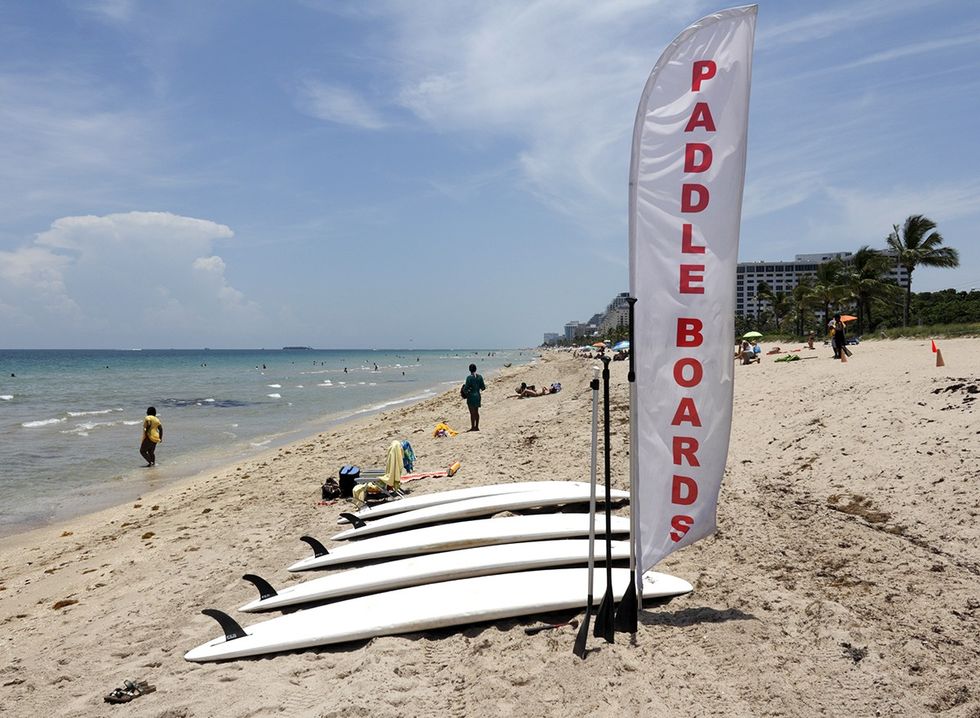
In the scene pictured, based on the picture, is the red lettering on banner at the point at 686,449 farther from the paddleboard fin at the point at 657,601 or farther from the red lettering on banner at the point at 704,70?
the red lettering on banner at the point at 704,70

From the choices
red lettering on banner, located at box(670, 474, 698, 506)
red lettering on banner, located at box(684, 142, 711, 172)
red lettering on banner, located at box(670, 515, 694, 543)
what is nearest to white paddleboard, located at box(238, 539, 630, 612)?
red lettering on banner, located at box(670, 515, 694, 543)

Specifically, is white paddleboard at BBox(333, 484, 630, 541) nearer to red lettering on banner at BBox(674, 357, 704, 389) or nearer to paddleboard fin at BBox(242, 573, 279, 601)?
paddleboard fin at BBox(242, 573, 279, 601)

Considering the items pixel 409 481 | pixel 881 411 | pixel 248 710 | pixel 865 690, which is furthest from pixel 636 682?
pixel 881 411

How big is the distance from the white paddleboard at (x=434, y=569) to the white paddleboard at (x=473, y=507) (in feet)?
5.11

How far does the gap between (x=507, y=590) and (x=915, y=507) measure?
15.3 feet

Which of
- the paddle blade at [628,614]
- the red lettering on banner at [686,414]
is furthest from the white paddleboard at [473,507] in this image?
the red lettering on banner at [686,414]

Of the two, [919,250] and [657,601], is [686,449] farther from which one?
[919,250]

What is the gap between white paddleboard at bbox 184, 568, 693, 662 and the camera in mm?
4301

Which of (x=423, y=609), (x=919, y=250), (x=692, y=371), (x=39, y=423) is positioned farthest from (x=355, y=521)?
(x=919, y=250)

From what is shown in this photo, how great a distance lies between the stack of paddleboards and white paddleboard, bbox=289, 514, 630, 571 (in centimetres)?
1

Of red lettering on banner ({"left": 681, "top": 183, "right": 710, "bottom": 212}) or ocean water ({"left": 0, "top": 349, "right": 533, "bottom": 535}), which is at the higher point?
red lettering on banner ({"left": 681, "top": 183, "right": 710, "bottom": 212})

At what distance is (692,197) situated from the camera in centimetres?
380

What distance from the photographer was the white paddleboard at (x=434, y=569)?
5.09 meters

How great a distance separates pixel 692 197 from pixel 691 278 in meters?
0.50
